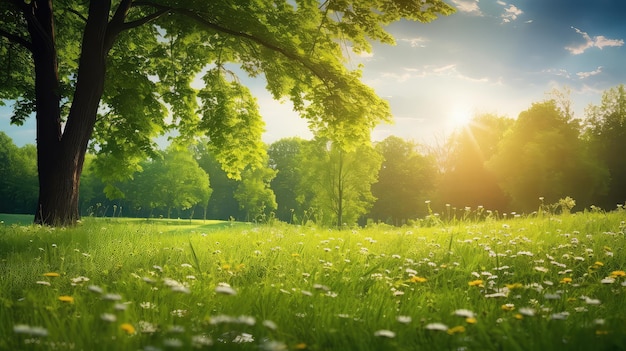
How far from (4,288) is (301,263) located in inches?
128

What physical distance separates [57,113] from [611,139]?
4437cm

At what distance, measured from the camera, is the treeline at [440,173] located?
34500mm

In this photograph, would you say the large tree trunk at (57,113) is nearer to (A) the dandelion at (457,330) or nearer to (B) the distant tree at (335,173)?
(A) the dandelion at (457,330)

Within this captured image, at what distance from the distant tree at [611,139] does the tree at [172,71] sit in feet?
112

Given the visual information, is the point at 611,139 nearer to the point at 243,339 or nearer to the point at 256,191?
the point at 256,191

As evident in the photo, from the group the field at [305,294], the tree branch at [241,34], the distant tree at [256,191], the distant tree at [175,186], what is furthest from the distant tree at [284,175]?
the field at [305,294]

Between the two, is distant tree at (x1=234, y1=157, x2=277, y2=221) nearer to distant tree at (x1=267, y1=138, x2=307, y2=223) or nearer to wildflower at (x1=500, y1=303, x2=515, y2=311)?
distant tree at (x1=267, y1=138, x2=307, y2=223)

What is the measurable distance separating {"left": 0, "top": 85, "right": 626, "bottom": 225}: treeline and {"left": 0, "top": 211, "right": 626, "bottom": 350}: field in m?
11.8

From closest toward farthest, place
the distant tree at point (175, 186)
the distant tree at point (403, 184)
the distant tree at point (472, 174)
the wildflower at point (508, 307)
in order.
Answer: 1. the wildflower at point (508, 307)
2. the distant tree at point (472, 174)
3. the distant tree at point (175, 186)
4. the distant tree at point (403, 184)

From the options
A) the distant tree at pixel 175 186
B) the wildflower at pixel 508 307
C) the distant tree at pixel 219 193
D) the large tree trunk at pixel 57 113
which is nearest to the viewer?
the wildflower at pixel 508 307

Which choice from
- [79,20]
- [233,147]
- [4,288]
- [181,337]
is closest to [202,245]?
[4,288]

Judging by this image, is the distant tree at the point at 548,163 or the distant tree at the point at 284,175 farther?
the distant tree at the point at 284,175

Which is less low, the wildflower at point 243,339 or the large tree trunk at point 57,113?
the large tree trunk at point 57,113

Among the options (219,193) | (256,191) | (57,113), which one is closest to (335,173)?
(256,191)
